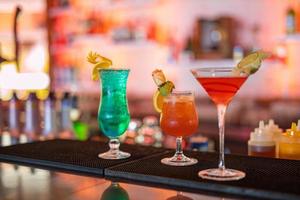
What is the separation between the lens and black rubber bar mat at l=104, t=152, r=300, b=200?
1022 millimetres

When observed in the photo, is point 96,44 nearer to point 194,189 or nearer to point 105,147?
point 105,147

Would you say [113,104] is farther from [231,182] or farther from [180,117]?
[231,182]

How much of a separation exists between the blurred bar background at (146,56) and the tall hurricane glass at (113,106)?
1208 mm

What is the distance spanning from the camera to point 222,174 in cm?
116

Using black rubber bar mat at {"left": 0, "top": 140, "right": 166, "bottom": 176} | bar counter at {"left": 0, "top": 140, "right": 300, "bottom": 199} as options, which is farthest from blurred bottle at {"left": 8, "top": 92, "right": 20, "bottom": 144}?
bar counter at {"left": 0, "top": 140, "right": 300, "bottom": 199}

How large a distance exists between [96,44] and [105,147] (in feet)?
13.0

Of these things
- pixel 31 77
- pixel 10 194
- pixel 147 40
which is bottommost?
pixel 10 194

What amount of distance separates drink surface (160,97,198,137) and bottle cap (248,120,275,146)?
0.65 feet


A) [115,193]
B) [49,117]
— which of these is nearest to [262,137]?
[115,193]

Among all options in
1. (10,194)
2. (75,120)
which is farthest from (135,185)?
(75,120)

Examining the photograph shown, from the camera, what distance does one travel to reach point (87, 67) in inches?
221

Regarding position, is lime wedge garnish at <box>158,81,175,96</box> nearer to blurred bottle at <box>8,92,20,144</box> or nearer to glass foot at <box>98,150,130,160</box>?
glass foot at <box>98,150,130,160</box>

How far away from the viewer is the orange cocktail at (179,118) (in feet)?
4.42

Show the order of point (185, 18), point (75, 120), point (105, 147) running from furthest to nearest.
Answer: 1. point (185, 18)
2. point (75, 120)
3. point (105, 147)
